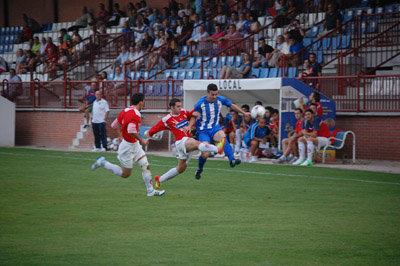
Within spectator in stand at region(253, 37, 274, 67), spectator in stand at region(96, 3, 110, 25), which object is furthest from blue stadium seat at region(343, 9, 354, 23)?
spectator in stand at region(96, 3, 110, 25)

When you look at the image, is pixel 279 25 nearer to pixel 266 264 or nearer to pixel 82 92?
pixel 82 92

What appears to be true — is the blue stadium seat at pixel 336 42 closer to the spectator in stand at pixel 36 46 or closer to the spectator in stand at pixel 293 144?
the spectator in stand at pixel 293 144

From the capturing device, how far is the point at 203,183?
1288 cm

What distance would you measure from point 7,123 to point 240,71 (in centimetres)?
1019

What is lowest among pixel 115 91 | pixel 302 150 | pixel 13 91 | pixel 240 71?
pixel 302 150

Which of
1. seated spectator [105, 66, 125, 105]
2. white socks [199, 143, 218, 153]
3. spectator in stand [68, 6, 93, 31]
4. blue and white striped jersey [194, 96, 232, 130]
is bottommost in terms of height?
white socks [199, 143, 218, 153]

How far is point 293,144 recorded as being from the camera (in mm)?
17875

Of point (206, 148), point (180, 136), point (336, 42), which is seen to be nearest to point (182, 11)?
point (336, 42)

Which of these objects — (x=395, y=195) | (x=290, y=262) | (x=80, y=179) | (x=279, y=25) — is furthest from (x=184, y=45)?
(x=290, y=262)

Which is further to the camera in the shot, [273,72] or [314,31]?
[314,31]

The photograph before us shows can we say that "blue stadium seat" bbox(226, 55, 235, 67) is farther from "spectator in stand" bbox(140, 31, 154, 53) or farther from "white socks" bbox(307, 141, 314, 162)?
"white socks" bbox(307, 141, 314, 162)

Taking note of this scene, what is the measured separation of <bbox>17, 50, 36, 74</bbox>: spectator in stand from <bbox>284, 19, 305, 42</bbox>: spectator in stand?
14177mm

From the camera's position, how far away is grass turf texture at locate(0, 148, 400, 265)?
639cm

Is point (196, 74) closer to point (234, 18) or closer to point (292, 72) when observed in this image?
point (234, 18)
